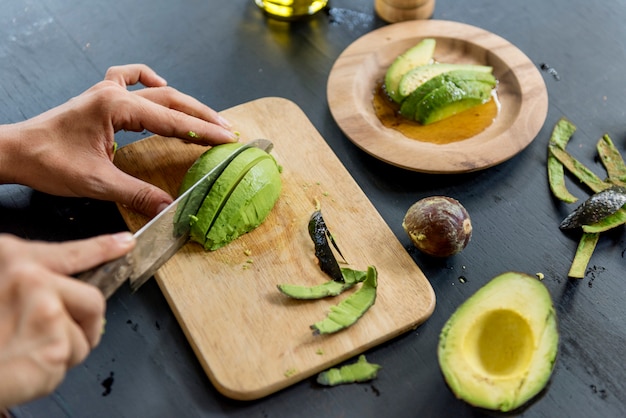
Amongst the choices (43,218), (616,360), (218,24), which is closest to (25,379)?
(43,218)

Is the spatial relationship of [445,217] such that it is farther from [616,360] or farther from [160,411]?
[160,411]

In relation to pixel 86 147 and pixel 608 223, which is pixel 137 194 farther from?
pixel 608 223

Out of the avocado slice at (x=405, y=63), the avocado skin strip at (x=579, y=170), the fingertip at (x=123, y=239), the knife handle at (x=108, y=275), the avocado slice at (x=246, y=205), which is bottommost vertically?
the avocado skin strip at (x=579, y=170)

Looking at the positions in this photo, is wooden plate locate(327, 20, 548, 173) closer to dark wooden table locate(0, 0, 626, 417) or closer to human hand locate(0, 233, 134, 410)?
dark wooden table locate(0, 0, 626, 417)

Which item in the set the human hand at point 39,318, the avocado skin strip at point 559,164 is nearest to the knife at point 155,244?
the human hand at point 39,318

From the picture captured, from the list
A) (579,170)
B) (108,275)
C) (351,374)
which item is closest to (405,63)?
(579,170)

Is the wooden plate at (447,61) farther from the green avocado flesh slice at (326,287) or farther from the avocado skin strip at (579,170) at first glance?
the green avocado flesh slice at (326,287)
